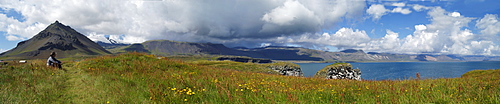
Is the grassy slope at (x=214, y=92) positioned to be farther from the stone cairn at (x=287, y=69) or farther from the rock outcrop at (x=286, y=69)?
the rock outcrop at (x=286, y=69)

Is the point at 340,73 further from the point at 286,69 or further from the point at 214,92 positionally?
the point at 214,92

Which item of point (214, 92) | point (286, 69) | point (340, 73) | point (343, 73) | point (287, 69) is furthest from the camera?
point (287, 69)

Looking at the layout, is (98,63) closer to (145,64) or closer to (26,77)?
(145,64)

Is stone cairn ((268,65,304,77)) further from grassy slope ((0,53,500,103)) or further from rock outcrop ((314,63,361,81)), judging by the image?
grassy slope ((0,53,500,103))

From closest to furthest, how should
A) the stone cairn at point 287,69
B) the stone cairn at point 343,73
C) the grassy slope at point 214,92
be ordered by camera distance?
the grassy slope at point 214,92
the stone cairn at point 343,73
the stone cairn at point 287,69

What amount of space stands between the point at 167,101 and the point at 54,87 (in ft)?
22.5

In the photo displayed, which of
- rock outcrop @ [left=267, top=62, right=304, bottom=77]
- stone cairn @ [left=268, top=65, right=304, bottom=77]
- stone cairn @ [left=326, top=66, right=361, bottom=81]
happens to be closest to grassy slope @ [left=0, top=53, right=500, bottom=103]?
stone cairn @ [left=326, top=66, right=361, bottom=81]

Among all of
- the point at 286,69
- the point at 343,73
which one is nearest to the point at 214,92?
the point at 343,73

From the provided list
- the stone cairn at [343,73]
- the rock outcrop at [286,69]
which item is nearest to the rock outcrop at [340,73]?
the stone cairn at [343,73]

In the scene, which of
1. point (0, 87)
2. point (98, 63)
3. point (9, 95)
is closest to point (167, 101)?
point (9, 95)

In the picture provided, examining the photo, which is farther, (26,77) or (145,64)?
(145,64)

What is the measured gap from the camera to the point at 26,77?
11945 millimetres

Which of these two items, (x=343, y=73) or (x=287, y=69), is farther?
(x=287, y=69)

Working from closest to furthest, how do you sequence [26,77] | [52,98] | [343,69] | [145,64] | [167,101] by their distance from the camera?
[167,101] < [52,98] < [26,77] < [145,64] < [343,69]
